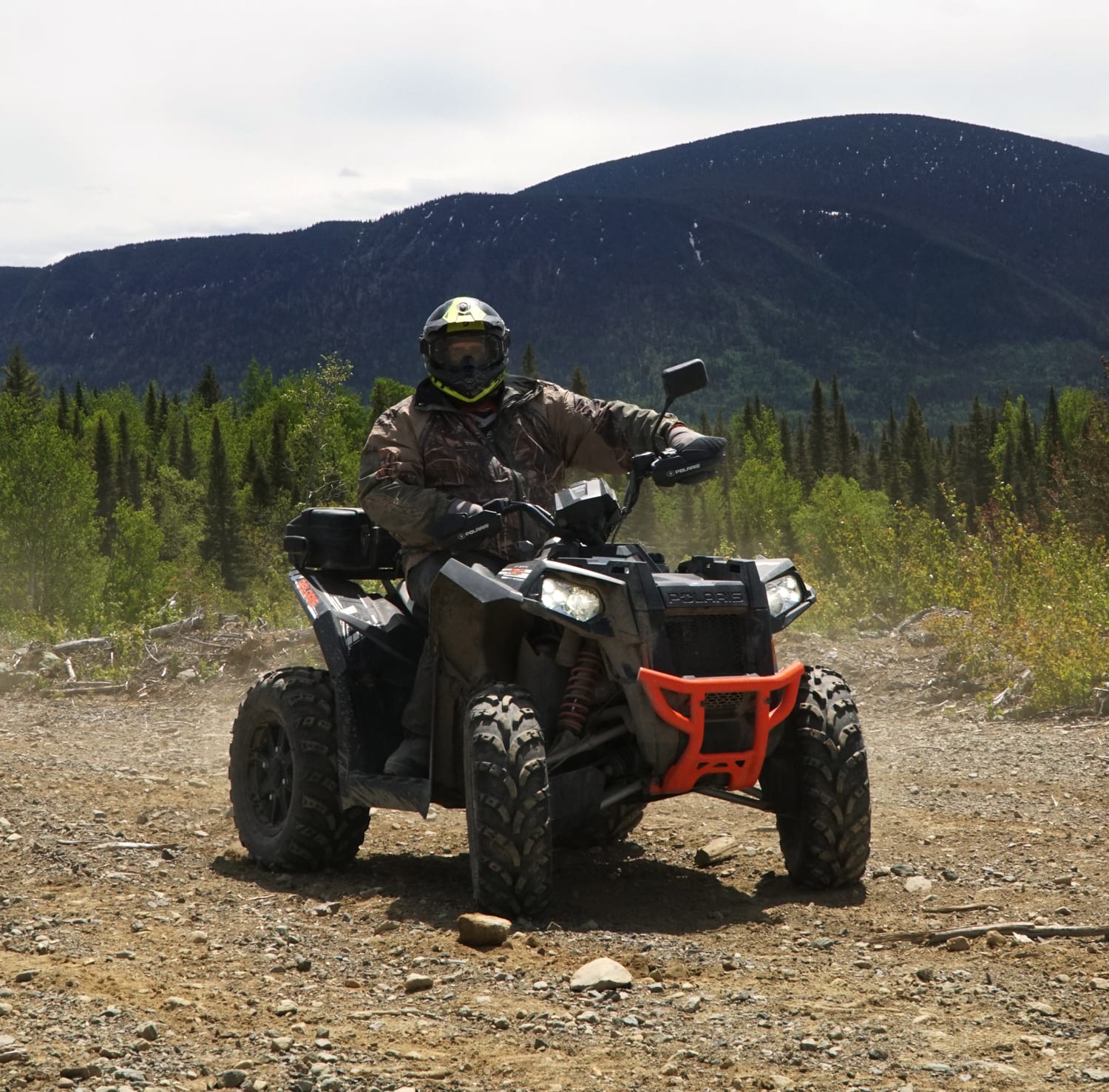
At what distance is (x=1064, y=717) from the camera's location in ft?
35.8

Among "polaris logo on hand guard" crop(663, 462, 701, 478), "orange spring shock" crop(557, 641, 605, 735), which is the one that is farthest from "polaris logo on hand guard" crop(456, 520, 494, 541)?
"polaris logo on hand guard" crop(663, 462, 701, 478)

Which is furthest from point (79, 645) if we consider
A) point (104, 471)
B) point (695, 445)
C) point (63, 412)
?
point (63, 412)

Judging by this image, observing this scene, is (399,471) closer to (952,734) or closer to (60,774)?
(60,774)

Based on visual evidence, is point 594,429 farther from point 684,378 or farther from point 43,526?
point 43,526

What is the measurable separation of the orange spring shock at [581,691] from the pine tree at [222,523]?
7847 centimetres

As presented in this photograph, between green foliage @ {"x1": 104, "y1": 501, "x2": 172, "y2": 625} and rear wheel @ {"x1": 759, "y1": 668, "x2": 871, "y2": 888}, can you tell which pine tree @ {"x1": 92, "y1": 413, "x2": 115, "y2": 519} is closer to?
green foliage @ {"x1": 104, "y1": 501, "x2": 172, "y2": 625}

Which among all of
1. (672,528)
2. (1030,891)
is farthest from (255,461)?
(1030,891)

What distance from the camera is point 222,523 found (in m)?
82.9

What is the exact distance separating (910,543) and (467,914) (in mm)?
16769

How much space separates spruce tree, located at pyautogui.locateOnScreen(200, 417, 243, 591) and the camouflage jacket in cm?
7747

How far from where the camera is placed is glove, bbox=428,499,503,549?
5.75 metres

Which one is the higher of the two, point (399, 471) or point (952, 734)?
point (399, 471)

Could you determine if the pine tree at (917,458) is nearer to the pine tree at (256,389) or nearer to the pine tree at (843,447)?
the pine tree at (843,447)

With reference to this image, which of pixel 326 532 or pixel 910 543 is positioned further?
pixel 910 543
